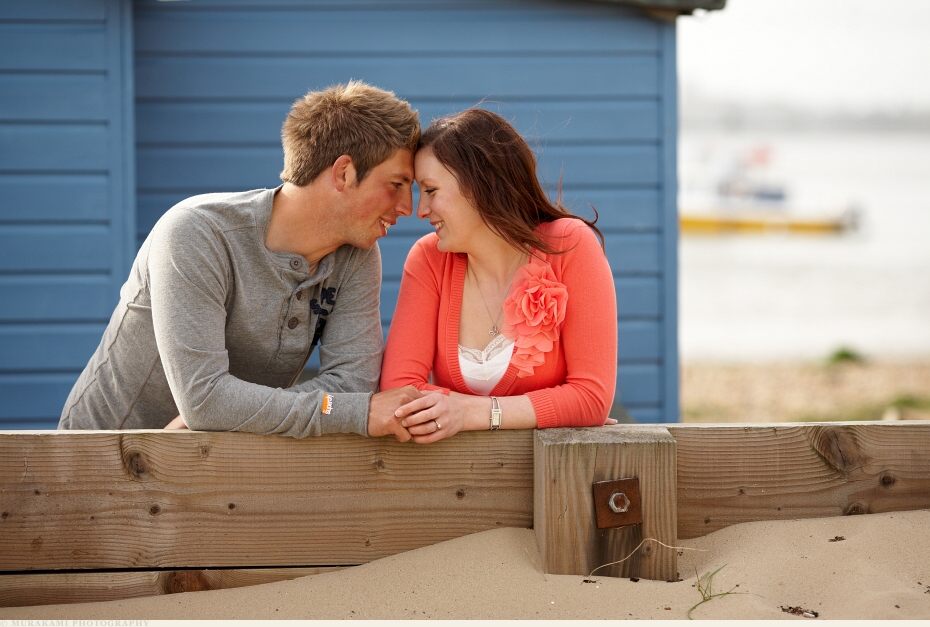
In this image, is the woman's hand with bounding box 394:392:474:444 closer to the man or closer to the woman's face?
the man

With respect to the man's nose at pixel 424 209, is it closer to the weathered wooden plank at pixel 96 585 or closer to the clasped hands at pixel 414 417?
the clasped hands at pixel 414 417

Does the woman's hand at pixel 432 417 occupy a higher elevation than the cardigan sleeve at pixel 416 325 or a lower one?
lower

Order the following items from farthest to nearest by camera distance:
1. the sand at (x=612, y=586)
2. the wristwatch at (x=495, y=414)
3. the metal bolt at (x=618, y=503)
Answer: the wristwatch at (x=495, y=414)
the metal bolt at (x=618, y=503)
the sand at (x=612, y=586)

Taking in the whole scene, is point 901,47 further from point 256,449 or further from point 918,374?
point 256,449

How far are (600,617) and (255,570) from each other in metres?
0.70

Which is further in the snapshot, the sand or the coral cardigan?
the coral cardigan

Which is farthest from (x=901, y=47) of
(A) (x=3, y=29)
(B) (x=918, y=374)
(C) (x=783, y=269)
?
(A) (x=3, y=29)

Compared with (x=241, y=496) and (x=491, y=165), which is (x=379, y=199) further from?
(x=241, y=496)

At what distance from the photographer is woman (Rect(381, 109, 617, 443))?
8.09 ft

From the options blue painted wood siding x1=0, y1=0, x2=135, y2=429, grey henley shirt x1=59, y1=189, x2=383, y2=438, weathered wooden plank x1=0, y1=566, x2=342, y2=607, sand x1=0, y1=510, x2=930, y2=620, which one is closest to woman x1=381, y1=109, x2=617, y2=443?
grey henley shirt x1=59, y1=189, x2=383, y2=438

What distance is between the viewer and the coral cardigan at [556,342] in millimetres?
2371

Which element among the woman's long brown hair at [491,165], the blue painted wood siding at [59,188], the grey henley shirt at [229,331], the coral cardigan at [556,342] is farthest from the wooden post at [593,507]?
the blue painted wood siding at [59,188]

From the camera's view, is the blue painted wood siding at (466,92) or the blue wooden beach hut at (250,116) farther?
the blue painted wood siding at (466,92)

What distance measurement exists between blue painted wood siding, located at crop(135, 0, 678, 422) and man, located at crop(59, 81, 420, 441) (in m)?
1.69
